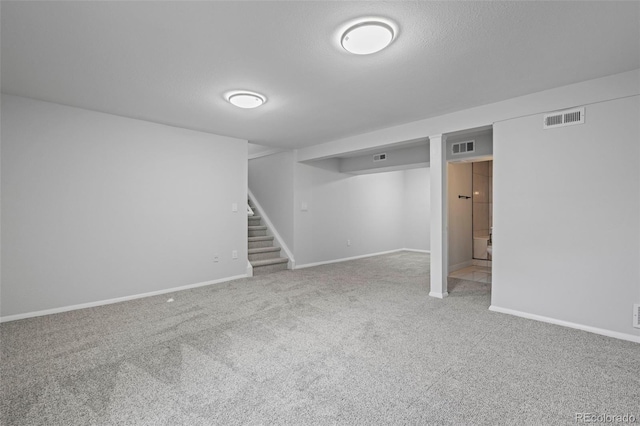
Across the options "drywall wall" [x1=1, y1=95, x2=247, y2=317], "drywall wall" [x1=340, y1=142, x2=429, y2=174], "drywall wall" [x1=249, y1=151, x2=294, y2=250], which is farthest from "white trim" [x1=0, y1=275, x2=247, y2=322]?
"drywall wall" [x1=340, y1=142, x2=429, y2=174]

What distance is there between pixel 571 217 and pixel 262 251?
15.9ft

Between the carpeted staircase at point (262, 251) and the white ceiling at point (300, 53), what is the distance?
3.03 m

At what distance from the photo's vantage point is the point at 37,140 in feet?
11.0

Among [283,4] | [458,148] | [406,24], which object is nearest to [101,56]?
[283,4]

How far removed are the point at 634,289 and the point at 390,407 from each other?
8.69 ft

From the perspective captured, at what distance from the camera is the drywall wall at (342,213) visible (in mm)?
6203

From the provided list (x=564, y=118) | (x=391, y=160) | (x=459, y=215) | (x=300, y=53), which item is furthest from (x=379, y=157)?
(x=300, y=53)

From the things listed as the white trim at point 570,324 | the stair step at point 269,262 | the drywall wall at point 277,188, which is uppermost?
the drywall wall at point 277,188

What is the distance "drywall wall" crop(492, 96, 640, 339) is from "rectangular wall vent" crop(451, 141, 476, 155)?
1102 millimetres

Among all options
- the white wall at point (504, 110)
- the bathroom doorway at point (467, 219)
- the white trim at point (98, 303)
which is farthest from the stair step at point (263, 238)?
the bathroom doorway at point (467, 219)

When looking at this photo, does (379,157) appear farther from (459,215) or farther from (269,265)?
(269,265)

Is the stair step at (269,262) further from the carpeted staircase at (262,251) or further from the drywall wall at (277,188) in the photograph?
the drywall wall at (277,188)

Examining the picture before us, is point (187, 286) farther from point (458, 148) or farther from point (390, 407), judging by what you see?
point (458, 148)

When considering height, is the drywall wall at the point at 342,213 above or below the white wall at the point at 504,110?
below
